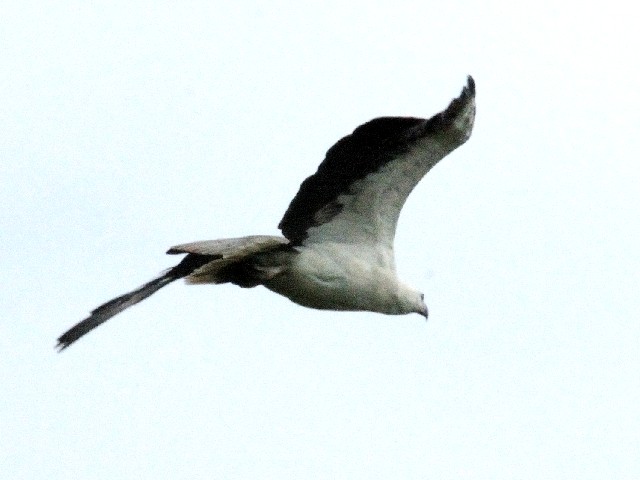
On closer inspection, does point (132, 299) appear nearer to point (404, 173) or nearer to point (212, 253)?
point (212, 253)

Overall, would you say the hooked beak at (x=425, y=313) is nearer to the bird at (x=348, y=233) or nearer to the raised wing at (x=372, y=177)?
the bird at (x=348, y=233)

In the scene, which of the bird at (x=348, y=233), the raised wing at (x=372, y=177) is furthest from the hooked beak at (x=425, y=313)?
the raised wing at (x=372, y=177)

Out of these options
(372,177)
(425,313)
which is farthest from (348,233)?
(425,313)

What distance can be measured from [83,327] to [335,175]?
6.99 ft

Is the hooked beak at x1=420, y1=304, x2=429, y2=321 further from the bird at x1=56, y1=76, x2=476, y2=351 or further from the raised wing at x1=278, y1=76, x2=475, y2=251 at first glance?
the raised wing at x1=278, y1=76, x2=475, y2=251

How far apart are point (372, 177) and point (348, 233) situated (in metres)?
0.48

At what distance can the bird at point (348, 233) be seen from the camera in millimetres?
11633

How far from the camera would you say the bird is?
1163 centimetres

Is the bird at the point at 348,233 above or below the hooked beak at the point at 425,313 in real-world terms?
above

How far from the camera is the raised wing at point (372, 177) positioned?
1167 centimetres

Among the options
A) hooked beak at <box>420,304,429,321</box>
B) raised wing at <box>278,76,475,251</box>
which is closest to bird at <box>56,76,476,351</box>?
raised wing at <box>278,76,475,251</box>

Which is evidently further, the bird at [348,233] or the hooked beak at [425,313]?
Result: the hooked beak at [425,313]

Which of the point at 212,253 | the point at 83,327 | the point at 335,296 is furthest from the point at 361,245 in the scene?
the point at 83,327

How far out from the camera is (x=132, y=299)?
36.3ft
